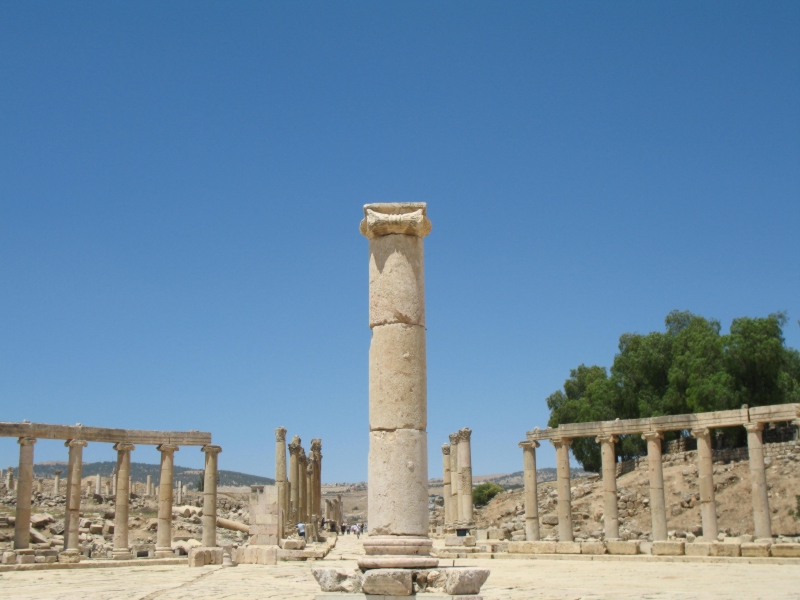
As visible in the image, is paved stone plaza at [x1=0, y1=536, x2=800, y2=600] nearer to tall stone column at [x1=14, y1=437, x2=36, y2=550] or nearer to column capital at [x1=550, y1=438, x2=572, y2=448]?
tall stone column at [x1=14, y1=437, x2=36, y2=550]

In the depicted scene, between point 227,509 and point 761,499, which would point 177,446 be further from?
point 227,509

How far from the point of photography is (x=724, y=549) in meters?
26.0

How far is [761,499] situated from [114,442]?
2305cm

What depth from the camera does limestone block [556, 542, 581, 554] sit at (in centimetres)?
3009

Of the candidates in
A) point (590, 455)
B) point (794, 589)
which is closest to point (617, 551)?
point (794, 589)

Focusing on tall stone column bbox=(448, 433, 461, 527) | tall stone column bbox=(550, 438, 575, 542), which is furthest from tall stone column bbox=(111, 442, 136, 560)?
tall stone column bbox=(550, 438, 575, 542)

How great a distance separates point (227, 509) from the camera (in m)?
70.6

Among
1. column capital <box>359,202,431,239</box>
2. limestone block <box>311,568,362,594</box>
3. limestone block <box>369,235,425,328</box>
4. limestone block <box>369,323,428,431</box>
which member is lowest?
limestone block <box>311,568,362,594</box>

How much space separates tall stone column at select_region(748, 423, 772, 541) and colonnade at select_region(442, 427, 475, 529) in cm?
1189

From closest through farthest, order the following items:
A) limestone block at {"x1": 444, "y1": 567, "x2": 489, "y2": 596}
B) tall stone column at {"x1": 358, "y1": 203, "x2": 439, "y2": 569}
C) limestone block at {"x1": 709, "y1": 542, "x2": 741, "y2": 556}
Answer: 1. limestone block at {"x1": 444, "y1": 567, "x2": 489, "y2": 596}
2. tall stone column at {"x1": 358, "y1": 203, "x2": 439, "y2": 569}
3. limestone block at {"x1": 709, "y1": 542, "x2": 741, "y2": 556}

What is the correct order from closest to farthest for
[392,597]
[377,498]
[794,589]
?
[392,597] → [377,498] → [794,589]

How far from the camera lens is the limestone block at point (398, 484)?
12633 mm

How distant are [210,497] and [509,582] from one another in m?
16.8

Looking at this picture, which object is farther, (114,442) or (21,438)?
(114,442)
